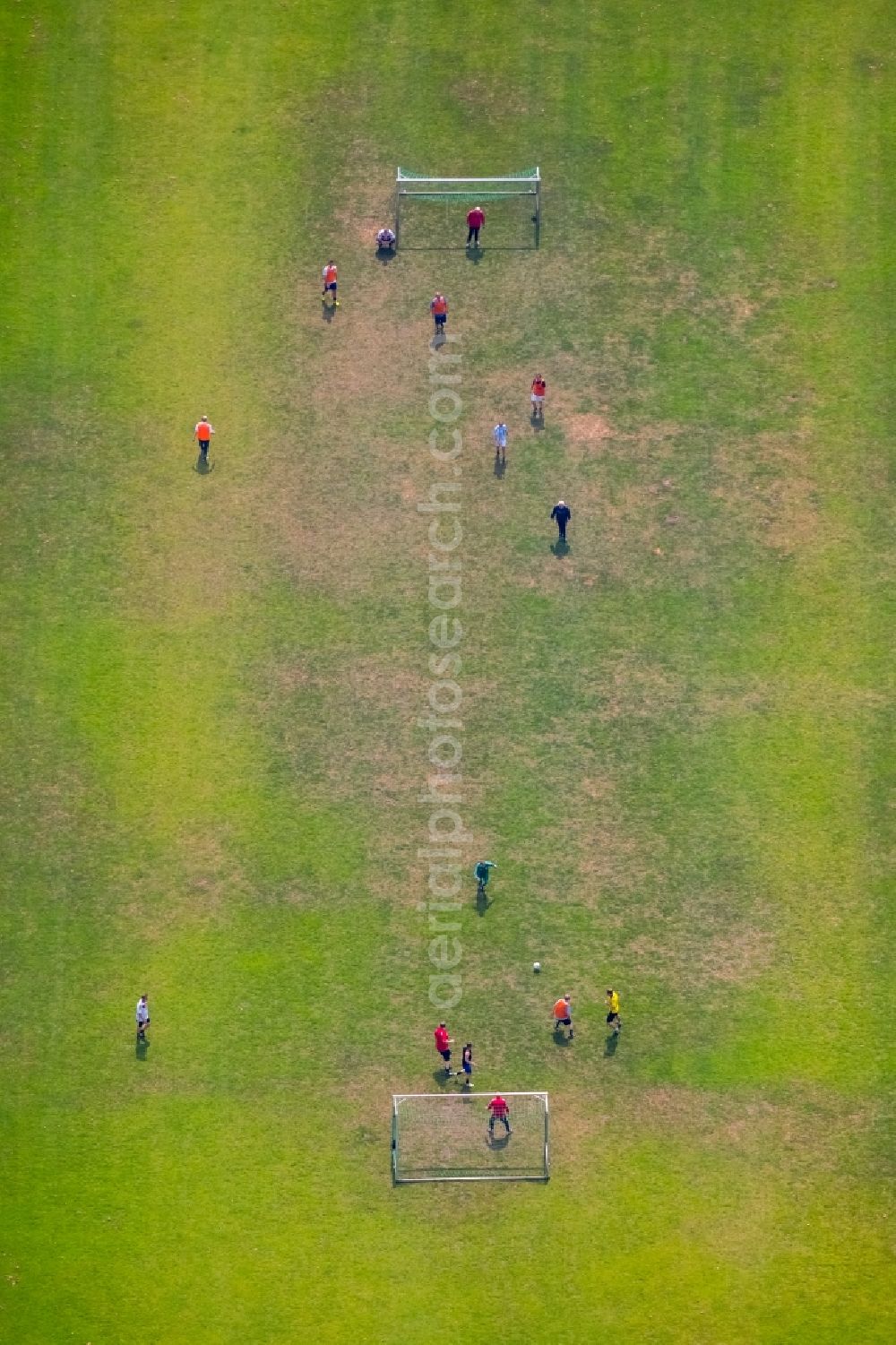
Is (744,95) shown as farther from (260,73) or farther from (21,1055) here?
(21,1055)

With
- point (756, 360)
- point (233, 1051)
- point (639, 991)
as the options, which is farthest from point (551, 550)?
point (233, 1051)

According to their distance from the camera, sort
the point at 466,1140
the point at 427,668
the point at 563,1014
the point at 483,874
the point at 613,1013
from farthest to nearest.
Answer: the point at 427,668, the point at 483,874, the point at 613,1013, the point at 563,1014, the point at 466,1140

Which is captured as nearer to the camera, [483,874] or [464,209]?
[483,874]

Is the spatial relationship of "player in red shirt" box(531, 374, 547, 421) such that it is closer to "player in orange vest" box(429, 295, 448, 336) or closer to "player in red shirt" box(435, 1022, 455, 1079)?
"player in orange vest" box(429, 295, 448, 336)

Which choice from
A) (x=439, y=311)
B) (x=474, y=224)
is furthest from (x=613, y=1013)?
(x=474, y=224)

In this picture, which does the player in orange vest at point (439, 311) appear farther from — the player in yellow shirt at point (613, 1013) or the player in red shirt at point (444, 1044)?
the player in red shirt at point (444, 1044)

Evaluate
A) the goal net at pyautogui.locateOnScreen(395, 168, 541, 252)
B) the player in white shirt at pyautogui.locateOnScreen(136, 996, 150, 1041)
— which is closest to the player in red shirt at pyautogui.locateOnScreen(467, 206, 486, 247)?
the goal net at pyautogui.locateOnScreen(395, 168, 541, 252)

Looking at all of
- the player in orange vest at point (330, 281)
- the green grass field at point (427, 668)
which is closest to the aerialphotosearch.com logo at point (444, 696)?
the green grass field at point (427, 668)

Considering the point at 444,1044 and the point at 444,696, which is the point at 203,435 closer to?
the point at 444,696
